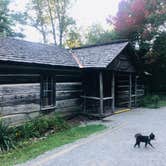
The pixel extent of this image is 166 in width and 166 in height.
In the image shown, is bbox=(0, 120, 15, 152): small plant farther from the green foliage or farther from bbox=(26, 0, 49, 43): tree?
bbox=(26, 0, 49, 43): tree

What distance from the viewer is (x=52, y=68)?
40.1ft

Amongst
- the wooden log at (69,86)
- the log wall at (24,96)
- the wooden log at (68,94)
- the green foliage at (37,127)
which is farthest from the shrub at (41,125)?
the wooden log at (69,86)

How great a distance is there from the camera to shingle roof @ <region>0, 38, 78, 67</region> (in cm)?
1029

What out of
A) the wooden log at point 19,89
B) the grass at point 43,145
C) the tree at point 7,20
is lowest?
the grass at point 43,145

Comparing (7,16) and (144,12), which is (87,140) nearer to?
(144,12)

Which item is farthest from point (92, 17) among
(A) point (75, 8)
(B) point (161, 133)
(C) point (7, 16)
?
(B) point (161, 133)

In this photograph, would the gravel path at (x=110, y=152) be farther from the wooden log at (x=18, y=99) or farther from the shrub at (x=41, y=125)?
the wooden log at (x=18, y=99)

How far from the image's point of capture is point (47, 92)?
12273 mm

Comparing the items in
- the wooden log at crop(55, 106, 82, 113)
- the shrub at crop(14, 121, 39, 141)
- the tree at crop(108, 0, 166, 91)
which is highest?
the tree at crop(108, 0, 166, 91)

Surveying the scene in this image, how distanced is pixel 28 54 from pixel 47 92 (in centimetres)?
219

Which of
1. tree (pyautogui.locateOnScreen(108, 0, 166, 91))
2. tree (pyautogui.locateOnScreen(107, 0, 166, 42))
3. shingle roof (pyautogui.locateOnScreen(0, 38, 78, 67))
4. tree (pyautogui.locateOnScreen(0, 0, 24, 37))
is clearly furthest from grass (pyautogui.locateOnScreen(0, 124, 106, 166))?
tree (pyautogui.locateOnScreen(0, 0, 24, 37))

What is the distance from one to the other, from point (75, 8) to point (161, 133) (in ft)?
104

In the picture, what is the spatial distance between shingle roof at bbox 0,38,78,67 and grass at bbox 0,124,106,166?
357 cm

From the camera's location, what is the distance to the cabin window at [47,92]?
12.0m
